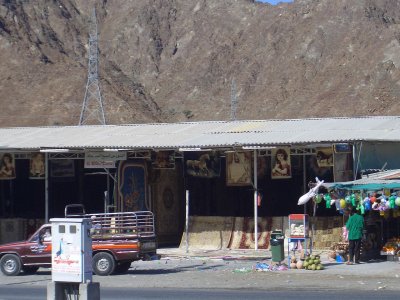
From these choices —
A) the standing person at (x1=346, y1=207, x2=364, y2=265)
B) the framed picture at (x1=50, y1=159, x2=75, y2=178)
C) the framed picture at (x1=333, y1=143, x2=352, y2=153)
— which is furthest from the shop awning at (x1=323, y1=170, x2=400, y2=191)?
the framed picture at (x1=50, y1=159, x2=75, y2=178)

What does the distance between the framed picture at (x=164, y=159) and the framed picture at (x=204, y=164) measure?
1.66 ft

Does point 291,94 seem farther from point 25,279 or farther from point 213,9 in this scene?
point 25,279

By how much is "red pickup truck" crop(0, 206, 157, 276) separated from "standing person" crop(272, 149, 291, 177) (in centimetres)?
590

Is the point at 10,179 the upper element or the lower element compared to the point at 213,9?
lower

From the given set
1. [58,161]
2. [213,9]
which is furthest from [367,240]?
[213,9]

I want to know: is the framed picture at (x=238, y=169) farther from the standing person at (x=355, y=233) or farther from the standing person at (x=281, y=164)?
the standing person at (x=355, y=233)

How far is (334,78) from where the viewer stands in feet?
448

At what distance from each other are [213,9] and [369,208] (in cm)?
14286

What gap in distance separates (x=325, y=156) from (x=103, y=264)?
26.8 feet

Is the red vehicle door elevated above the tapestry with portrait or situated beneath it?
situated beneath

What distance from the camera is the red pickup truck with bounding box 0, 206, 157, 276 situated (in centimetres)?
2516

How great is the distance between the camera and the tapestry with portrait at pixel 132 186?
108 feet

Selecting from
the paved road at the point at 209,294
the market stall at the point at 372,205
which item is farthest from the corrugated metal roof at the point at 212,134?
the paved road at the point at 209,294

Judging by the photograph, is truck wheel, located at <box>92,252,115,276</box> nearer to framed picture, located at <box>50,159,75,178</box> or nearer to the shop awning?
the shop awning
